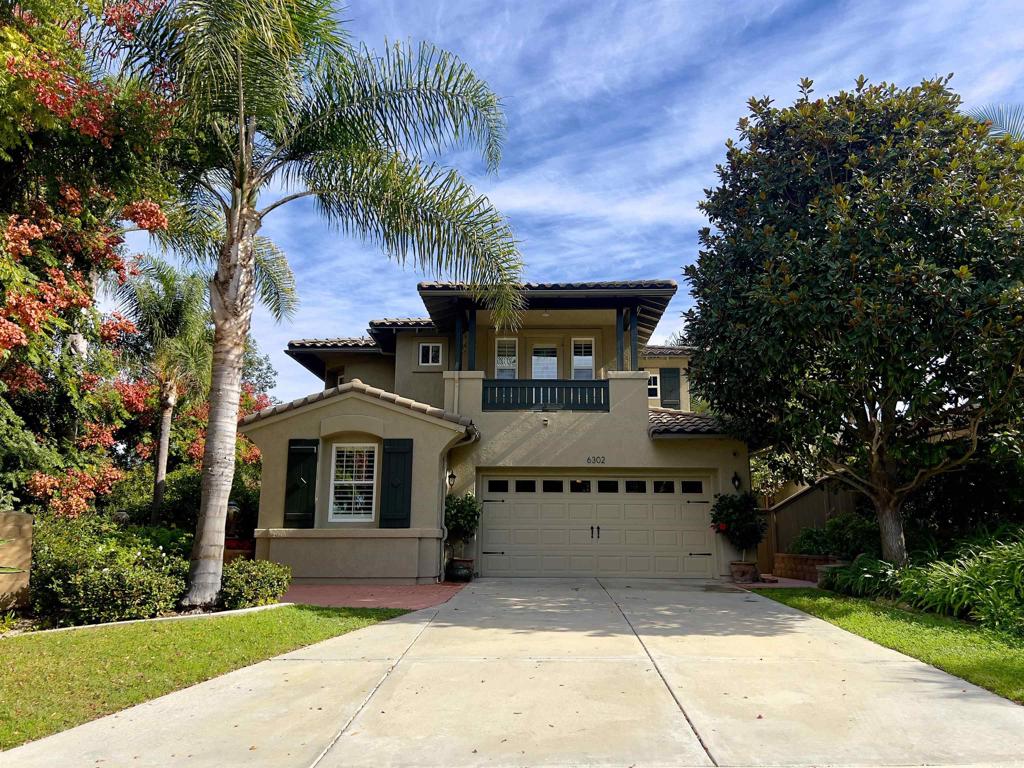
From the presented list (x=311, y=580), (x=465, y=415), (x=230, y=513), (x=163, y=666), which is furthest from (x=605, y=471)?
(x=163, y=666)

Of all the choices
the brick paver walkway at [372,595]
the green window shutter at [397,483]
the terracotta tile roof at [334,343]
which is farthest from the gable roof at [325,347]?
the brick paver walkway at [372,595]

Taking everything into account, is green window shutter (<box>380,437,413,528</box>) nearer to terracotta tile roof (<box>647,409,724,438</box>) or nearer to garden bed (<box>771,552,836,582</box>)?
terracotta tile roof (<box>647,409,724,438</box>)

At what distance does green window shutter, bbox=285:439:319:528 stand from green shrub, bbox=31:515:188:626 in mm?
3850

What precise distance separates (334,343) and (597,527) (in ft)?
28.3

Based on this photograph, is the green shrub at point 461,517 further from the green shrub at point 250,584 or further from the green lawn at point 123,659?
the green lawn at point 123,659

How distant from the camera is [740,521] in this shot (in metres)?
14.1

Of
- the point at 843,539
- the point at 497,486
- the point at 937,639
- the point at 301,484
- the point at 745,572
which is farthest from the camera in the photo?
the point at 497,486

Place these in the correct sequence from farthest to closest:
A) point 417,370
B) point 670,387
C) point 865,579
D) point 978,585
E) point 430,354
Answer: point 670,387, point 430,354, point 417,370, point 865,579, point 978,585

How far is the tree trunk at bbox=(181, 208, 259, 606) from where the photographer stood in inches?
358

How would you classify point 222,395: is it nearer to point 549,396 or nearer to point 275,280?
point 275,280

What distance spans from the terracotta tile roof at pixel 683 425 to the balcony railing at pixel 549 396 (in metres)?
1.21

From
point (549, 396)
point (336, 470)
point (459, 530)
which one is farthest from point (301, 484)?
point (549, 396)

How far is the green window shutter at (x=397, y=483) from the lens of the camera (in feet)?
43.2

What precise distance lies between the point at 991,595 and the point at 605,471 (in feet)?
25.0
